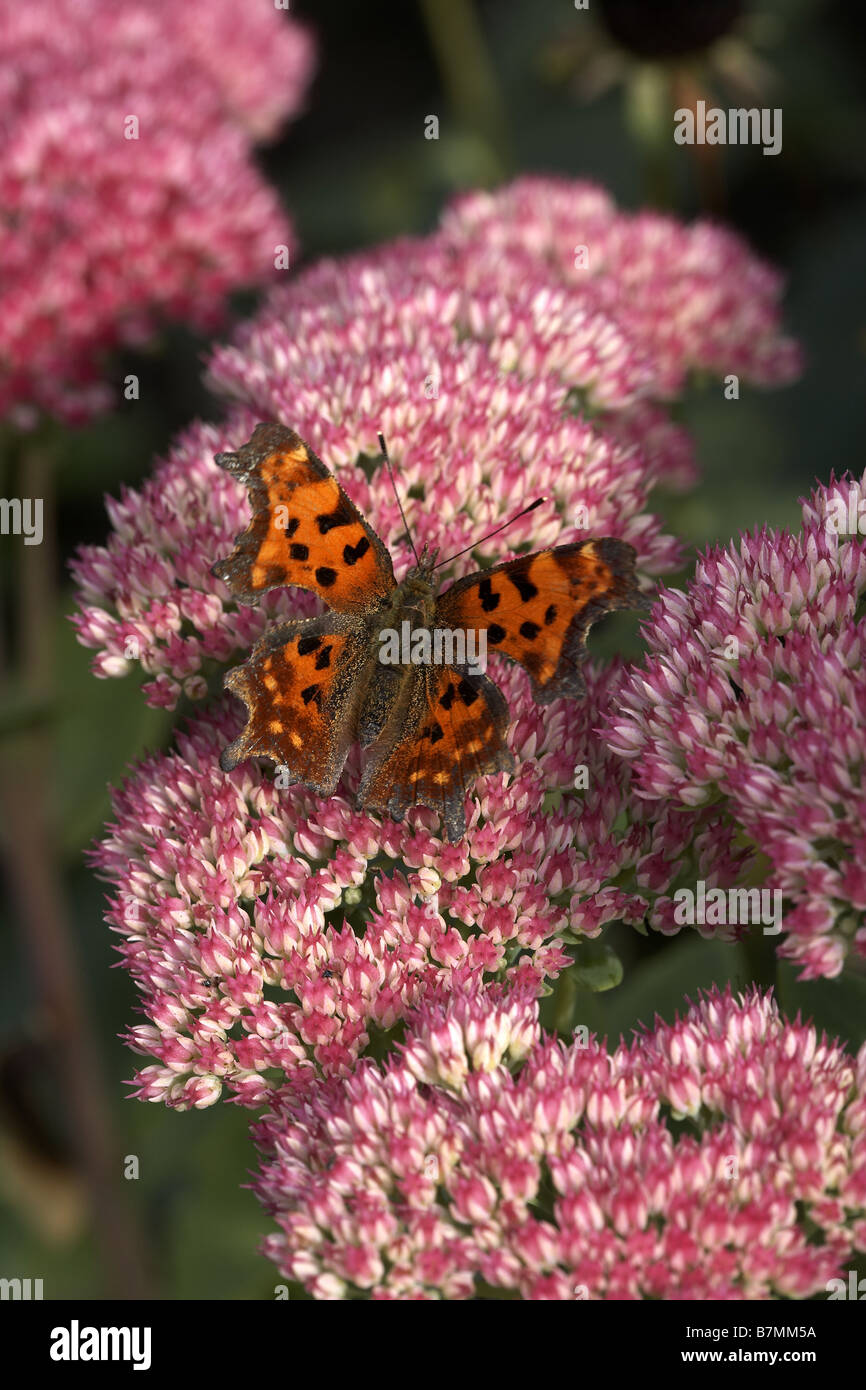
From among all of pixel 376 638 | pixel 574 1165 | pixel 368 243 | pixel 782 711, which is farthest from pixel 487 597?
pixel 368 243

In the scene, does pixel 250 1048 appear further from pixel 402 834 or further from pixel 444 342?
pixel 444 342

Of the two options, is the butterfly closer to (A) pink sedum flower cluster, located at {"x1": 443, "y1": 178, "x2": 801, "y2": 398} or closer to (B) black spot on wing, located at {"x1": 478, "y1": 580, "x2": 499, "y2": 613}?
(B) black spot on wing, located at {"x1": 478, "y1": 580, "x2": 499, "y2": 613}

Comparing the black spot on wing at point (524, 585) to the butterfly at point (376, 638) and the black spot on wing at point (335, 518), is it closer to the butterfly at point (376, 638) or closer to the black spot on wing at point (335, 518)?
the butterfly at point (376, 638)

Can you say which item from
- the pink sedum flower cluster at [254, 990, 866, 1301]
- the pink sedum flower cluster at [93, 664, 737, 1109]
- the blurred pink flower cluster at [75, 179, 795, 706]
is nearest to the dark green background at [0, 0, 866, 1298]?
the blurred pink flower cluster at [75, 179, 795, 706]

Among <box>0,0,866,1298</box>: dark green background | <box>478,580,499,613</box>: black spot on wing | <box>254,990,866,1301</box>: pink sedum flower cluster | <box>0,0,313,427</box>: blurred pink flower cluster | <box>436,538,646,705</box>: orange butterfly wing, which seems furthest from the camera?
<box>0,0,866,1298</box>: dark green background

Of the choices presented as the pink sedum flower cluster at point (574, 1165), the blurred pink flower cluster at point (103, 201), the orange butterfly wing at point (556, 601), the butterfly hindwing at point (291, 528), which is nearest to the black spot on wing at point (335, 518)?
the butterfly hindwing at point (291, 528)

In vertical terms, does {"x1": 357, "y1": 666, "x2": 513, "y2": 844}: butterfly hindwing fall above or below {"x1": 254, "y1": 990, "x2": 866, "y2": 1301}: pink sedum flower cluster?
above

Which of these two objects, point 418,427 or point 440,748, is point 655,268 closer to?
point 418,427
